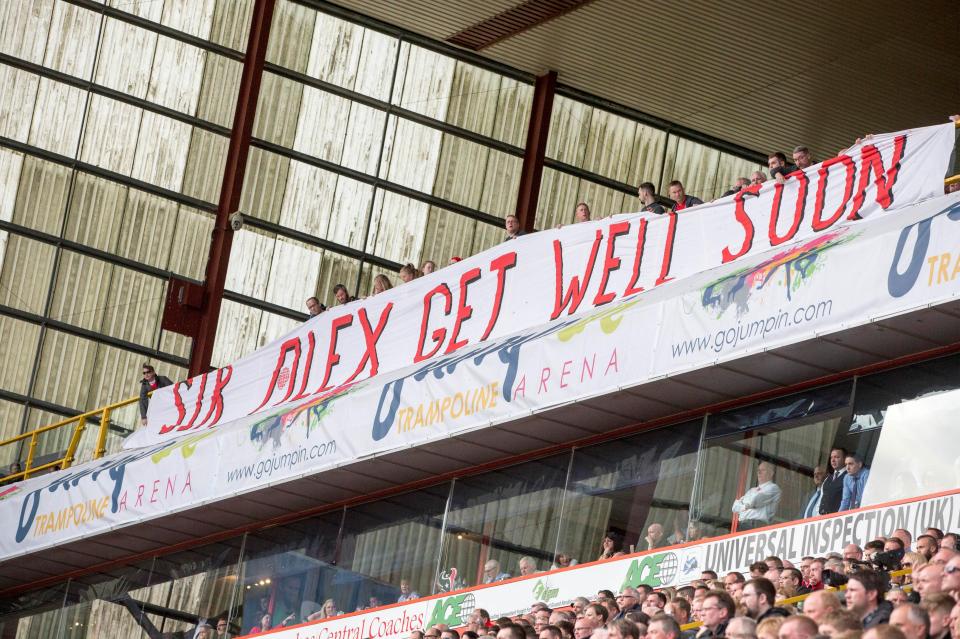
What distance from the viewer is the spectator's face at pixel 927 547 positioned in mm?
9719

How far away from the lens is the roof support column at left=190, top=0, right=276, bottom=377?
2730 cm

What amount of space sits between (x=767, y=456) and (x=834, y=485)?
41.6 inches

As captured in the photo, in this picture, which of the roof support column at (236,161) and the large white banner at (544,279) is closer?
the large white banner at (544,279)

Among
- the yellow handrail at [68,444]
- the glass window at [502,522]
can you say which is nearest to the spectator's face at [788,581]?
the glass window at [502,522]

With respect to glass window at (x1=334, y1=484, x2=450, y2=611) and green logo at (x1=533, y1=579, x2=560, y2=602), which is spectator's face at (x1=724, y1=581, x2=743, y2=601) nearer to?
green logo at (x1=533, y1=579, x2=560, y2=602)

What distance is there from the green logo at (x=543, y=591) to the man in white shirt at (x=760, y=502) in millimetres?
2321

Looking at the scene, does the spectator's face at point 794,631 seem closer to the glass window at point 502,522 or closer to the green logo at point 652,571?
the green logo at point 652,571

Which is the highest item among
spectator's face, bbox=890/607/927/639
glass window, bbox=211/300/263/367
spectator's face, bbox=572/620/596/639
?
glass window, bbox=211/300/263/367

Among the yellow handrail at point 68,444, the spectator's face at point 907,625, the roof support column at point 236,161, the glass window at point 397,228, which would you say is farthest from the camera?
the glass window at point 397,228

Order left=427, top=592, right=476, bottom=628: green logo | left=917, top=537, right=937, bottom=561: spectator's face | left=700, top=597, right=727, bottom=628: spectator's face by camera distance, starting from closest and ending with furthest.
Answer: left=700, top=597, right=727, bottom=628: spectator's face
left=917, top=537, right=937, bottom=561: spectator's face
left=427, top=592, right=476, bottom=628: green logo

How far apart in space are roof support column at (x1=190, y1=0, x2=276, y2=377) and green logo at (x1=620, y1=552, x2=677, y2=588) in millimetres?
14229

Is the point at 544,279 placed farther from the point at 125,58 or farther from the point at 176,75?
the point at 125,58

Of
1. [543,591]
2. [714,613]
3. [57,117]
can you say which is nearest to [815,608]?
[714,613]

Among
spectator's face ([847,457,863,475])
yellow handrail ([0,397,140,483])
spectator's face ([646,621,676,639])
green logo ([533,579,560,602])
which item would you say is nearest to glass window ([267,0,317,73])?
yellow handrail ([0,397,140,483])
